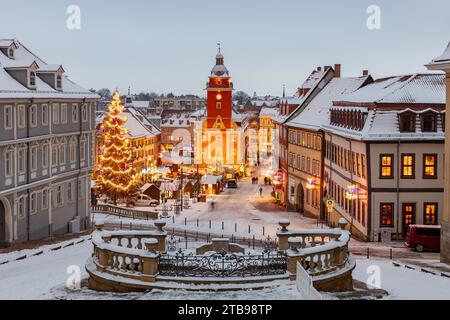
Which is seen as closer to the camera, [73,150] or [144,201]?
[73,150]

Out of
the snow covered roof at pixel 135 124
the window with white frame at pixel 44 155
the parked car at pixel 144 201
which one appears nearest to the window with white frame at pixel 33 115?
the window with white frame at pixel 44 155

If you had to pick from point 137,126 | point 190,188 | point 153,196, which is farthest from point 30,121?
point 137,126

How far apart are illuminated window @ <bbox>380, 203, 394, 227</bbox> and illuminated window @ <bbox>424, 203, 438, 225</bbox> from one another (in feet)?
6.54

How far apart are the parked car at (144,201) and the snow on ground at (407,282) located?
156ft

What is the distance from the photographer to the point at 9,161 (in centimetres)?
3869

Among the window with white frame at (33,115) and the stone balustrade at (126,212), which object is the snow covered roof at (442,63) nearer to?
the window with white frame at (33,115)

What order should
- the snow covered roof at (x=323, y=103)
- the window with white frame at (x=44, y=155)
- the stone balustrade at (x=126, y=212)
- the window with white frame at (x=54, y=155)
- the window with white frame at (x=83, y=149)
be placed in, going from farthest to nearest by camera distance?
1. the snow covered roof at (x=323, y=103)
2. the stone balustrade at (x=126, y=212)
3. the window with white frame at (x=83, y=149)
4. the window with white frame at (x=54, y=155)
5. the window with white frame at (x=44, y=155)

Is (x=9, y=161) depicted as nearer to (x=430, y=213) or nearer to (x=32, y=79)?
(x=32, y=79)

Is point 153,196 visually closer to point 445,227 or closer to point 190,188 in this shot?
point 190,188

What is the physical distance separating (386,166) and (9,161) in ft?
69.1

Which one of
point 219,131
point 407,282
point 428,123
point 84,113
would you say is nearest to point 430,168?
point 428,123

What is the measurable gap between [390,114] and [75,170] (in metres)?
20.7

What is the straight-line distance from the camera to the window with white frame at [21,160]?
39.9 metres

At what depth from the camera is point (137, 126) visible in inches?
4641
